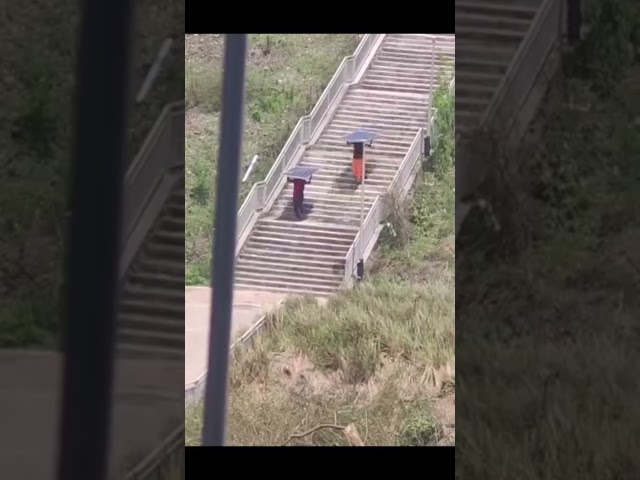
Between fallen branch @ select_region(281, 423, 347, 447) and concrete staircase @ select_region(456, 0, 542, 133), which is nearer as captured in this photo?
concrete staircase @ select_region(456, 0, 542, 133)

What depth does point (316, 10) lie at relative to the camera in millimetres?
6988

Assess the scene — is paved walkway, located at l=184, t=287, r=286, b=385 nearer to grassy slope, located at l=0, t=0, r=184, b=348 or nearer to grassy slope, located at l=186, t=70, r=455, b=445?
grassy slope, located at l=186, t=70, r=455, b=445

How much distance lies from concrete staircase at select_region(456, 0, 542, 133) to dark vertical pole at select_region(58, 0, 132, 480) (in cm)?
142

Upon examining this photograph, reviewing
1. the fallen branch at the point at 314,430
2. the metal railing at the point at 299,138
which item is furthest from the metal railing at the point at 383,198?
the fallen branch at the point at 314,430

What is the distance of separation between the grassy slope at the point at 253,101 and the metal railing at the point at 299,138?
0.44ft

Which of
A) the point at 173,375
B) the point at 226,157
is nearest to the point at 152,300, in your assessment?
the point at 173,375

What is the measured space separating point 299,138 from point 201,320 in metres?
4.82

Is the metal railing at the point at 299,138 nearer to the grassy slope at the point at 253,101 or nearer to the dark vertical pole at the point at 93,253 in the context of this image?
the grassy slope at the point at 253,101

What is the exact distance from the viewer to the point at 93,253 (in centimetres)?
294

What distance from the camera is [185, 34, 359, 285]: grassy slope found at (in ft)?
56.2

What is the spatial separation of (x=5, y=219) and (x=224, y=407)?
3.65 m

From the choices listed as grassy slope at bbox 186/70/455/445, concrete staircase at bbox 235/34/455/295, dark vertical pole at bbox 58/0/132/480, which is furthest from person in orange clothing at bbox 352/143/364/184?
dark vertical pole at bbox 58/0/132/480

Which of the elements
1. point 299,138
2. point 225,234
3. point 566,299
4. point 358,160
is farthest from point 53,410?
point 358,160

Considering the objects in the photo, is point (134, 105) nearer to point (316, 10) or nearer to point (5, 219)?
point (5, 219)
